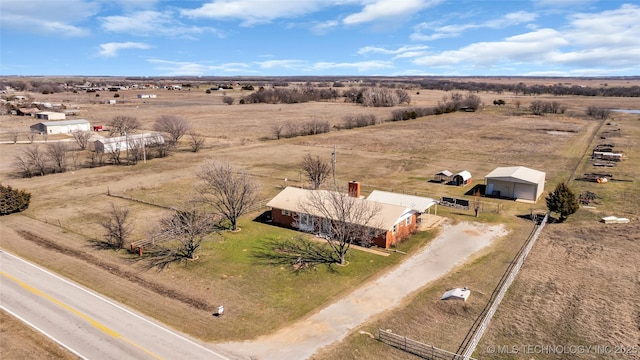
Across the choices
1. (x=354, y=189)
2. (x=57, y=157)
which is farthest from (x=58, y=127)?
(x=354, y=189)

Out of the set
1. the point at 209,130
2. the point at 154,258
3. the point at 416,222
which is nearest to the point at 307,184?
the point at 416,222

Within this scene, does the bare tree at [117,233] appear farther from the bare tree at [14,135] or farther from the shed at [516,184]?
the bare tree at [14,135]

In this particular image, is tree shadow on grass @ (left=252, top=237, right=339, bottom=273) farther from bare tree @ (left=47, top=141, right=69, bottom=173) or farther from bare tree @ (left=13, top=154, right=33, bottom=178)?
bare tree @ (left=13, top=154, right=33, bottom=178)

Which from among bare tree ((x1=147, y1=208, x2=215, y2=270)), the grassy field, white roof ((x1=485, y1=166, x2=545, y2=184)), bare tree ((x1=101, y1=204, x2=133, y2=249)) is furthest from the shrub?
white roof ((x1=485, y1=166, x2=545, y2=184))

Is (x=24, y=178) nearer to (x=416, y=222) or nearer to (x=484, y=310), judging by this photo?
(x=416, y=222)

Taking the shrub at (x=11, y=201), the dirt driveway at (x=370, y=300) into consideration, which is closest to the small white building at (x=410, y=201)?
the dirt driveway at (x=370, y=300)

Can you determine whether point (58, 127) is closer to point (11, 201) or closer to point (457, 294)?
point (11, 201)
